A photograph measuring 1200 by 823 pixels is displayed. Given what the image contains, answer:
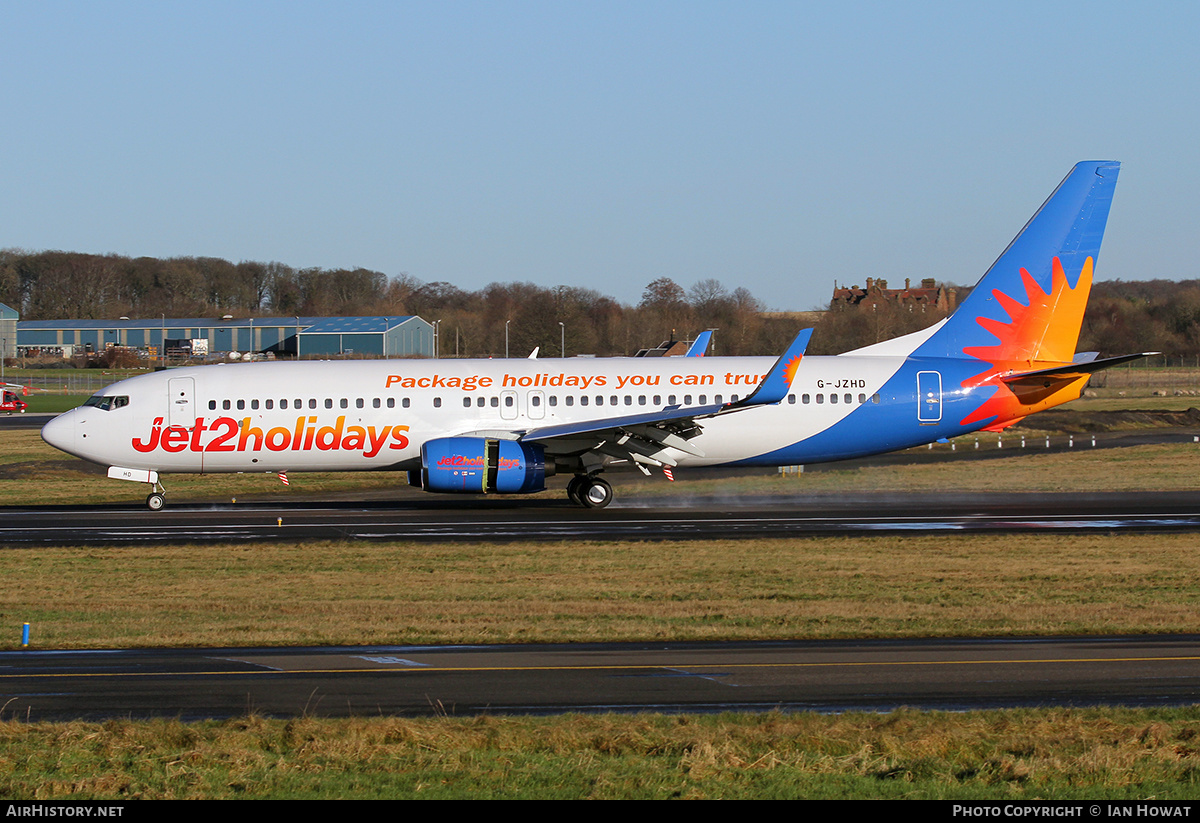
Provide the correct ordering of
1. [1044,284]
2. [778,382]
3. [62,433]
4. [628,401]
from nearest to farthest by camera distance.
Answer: [778,382], [62,433], [628,401], [1044,284]

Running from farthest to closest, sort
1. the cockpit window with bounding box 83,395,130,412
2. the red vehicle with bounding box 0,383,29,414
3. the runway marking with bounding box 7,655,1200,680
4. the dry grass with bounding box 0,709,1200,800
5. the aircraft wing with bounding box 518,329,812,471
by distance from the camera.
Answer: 1. the red vehicle with bounding box 0,383,29,414
2. the cockpit window with bounding box 83,395,130,412
3. the aircraft wing with bounding box 518,329,812,471
4. the runway marking with bounding box 7,655,1200,680
5. the dry grass with bounding box 0,709,1200,800

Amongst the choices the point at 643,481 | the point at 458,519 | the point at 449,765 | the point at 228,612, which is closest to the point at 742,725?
the point at 449,765

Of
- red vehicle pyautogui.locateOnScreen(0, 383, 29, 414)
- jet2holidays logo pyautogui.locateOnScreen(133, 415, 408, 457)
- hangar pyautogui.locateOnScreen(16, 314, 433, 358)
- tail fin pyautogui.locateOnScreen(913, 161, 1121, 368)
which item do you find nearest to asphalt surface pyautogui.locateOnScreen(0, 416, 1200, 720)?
jet2holidays logo pyautogui.locateOnScreen(133, 415, 408, 457)

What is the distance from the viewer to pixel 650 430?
28016 millimetres

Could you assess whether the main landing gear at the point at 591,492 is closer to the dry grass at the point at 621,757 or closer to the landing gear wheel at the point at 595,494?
the landing gear wheel at the point at 595,494

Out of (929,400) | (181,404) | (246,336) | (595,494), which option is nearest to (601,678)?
(595,494)

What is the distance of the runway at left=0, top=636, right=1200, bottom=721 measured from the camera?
10859 mm

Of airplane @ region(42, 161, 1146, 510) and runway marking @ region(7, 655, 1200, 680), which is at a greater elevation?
airplane @ region(42, 161, 1146, 510)

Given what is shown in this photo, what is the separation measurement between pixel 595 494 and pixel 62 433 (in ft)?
44.2

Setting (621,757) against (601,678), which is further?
(601,678)

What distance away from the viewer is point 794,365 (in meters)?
26.8

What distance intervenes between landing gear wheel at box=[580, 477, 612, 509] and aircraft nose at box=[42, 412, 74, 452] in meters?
12.9

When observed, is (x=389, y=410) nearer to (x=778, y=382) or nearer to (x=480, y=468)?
(x=480, y=468)

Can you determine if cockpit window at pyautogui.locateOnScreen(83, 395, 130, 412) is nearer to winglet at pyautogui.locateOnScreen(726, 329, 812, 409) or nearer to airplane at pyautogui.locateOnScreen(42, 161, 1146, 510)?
airplane at pyautogui.locateOnScreen(42, 161, 1146, 510)
